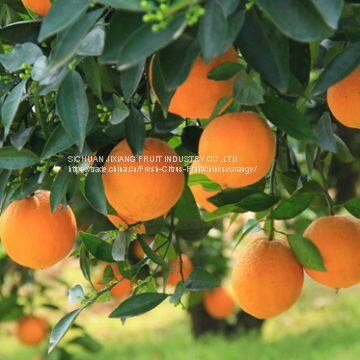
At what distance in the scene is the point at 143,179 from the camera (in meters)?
0.77

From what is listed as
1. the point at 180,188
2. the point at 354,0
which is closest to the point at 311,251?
the point at 180,188

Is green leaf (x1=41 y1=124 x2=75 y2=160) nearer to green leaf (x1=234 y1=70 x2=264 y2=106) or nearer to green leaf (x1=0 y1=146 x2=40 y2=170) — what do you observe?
green leaf (x1=0 y1=146 x2=40 y2=170)

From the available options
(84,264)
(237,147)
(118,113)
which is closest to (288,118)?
(237,147)

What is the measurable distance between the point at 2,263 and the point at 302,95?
156 cm

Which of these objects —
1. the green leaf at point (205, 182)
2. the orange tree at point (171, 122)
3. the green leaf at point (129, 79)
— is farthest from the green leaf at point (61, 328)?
the green leaf at point (129, 79)

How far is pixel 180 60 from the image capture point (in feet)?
1.98

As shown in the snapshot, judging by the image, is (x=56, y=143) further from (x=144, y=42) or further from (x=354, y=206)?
(x=354, y=206)

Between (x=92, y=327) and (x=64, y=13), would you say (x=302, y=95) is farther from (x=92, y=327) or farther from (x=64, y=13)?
(x=92, y=327)

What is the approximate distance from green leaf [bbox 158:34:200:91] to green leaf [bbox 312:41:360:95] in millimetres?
147

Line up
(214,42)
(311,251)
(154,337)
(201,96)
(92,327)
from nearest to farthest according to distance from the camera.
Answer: (214,42)
(201,96)
(311,251)
(154,337)
(92,327)

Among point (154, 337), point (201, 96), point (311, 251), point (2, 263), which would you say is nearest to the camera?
point (201, 96)

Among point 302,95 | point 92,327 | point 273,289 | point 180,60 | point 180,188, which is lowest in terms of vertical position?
point 92,327

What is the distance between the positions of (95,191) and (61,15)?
0.86 feet

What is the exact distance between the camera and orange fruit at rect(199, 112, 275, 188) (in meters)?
0.70
